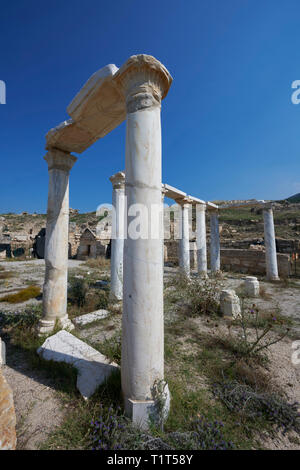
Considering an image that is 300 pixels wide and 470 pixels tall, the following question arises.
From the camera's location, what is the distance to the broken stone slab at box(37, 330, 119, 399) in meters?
2.30

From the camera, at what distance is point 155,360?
1.92 m

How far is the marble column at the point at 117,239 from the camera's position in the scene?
5722mm

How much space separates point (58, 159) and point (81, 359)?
347 centimetres

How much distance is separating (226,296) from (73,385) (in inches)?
148

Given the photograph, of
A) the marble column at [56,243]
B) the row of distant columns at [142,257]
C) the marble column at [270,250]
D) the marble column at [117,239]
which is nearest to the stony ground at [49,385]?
the marble column at [56,243]

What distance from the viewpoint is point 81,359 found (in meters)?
2.69

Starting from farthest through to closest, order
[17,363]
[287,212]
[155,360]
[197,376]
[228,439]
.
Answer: [287,212] < [17,363] < [197,376] < [155,360] < [228,439]

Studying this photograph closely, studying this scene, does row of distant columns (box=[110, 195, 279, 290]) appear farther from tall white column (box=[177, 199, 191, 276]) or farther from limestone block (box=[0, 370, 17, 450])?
limestone block (box=[0, 370, 17, 450])

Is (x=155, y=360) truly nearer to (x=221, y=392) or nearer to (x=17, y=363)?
(x=221, y=392)

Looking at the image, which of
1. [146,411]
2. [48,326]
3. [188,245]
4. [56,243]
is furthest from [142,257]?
[188,245]

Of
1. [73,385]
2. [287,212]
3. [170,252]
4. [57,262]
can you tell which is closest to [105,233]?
[170,252]

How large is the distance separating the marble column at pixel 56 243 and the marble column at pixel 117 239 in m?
1.99

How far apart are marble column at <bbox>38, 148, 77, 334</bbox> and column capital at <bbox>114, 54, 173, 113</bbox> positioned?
7.48 ft

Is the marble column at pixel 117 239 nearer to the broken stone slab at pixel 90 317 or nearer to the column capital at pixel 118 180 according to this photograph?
the column capital at pixel 118 180
